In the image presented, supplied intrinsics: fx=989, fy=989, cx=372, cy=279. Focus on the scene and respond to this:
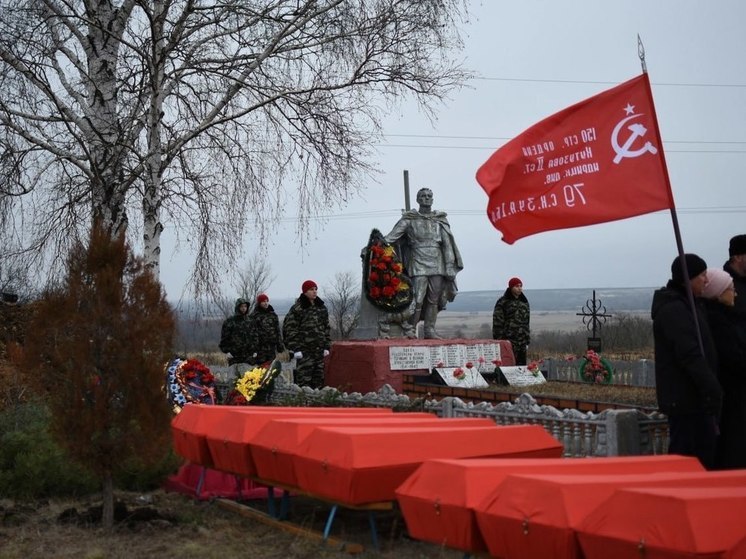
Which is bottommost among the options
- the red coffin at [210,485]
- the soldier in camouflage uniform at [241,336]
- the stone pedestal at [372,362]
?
the red coffin at [210,485]

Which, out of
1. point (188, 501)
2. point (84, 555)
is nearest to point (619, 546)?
point (84, 555)

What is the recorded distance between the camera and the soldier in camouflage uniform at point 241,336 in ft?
49.0

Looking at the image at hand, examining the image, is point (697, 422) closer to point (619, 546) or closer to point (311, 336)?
point (619, 546)

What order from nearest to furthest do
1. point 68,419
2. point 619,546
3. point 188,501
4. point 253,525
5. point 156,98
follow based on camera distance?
point 619,546
point 68,419
point 253,525
point 188,501
point 156,98

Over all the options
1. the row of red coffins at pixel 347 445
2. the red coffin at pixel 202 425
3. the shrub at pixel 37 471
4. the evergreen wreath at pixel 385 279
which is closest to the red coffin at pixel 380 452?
the row of red coffins at pixel 347 445

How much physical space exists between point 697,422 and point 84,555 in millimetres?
3826

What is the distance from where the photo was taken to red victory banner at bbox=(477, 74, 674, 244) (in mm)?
6535

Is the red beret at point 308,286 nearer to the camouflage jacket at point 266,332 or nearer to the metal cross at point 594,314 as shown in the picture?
the camouflage jacket at point 266,332

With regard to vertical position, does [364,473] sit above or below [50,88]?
below

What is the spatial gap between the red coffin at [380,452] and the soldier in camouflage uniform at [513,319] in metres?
9.44

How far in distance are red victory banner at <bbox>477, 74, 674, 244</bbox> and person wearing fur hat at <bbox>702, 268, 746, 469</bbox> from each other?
0.63m

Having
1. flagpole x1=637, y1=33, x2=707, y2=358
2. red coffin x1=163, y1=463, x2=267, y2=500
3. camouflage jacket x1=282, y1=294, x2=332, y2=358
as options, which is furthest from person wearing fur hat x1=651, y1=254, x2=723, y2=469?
camouflage jacket x1=282, y1=294, x2=332, y2=358

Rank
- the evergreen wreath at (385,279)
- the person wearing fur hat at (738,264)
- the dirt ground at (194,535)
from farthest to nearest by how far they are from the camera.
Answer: the evergreen wreath at (385,279) → the person wearing fur hat at (738,264) → the dirt ground at (194,535)

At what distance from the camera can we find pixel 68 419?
6.71m
